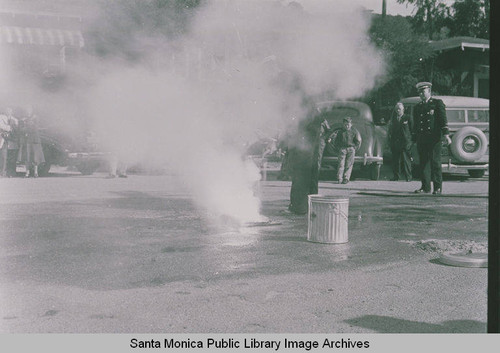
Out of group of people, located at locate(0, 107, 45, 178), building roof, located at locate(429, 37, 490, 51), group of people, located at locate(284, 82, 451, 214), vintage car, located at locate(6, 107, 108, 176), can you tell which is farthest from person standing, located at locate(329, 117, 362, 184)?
building roof, located at locate(429, 37, 490, 51)

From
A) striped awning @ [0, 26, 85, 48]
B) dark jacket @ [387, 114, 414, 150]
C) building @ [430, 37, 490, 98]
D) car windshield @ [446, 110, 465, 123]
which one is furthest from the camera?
building @ [430, 37, 490, 98]

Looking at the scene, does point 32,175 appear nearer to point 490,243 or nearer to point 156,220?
point 156,220

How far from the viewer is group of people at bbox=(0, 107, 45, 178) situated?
16797 millimetres

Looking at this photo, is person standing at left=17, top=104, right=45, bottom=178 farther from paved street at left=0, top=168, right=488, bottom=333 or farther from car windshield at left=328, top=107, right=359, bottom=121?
car windshield at left=328, top=107, right=359, bottom=121

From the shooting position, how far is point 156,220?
29.1ft

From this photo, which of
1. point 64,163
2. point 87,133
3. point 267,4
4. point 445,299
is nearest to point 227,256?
point 445,299

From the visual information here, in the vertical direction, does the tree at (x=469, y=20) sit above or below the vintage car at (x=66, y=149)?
above

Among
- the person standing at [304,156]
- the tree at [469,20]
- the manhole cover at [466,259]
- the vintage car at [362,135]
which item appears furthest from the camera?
the tree at [469,20]

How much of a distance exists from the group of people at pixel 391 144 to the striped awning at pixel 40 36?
3.72 meters

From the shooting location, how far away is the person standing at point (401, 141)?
16.1 m

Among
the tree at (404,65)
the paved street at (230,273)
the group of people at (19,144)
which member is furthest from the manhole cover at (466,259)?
the group of people at (19,144)

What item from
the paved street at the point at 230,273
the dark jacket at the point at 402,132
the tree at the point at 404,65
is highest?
the tree at the point at 404,65

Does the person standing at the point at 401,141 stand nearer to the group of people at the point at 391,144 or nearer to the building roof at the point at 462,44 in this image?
the group of people at the point at 391,144

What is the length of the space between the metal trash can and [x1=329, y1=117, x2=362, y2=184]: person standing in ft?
27.7
